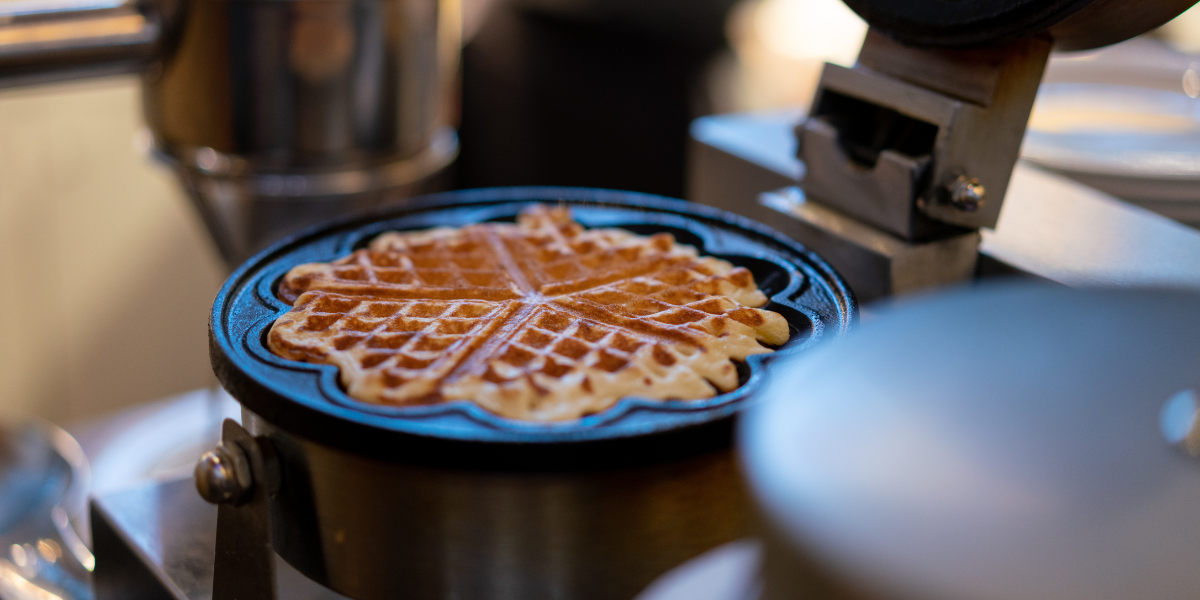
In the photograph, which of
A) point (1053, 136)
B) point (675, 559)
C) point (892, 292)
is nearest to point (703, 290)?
point (892, 292)

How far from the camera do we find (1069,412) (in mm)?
438

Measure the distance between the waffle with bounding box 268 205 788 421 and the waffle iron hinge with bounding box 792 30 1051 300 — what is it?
17 cm

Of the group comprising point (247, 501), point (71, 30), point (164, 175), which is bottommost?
point (164, 175)

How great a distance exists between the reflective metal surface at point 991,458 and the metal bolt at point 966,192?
1.65ft

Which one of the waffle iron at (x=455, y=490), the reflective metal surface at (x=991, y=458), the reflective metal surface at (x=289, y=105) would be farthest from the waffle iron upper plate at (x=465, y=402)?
the reflective metal surface at (x=289, y=105)

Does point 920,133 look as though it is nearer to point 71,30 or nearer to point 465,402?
point 465,402

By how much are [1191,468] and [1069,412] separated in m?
0.05

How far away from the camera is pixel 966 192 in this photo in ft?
3.31

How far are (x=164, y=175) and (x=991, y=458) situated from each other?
2.95 metres

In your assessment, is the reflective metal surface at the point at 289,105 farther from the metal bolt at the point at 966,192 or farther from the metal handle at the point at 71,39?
the metal bolt at the point at 966,192

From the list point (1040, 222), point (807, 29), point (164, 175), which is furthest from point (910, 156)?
point (807, 29)

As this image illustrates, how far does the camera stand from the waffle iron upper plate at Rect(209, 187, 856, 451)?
0.70 meters

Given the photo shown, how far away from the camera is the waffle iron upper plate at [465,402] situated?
27.4 inches

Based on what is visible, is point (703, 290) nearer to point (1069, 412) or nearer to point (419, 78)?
point (1069, 412)
